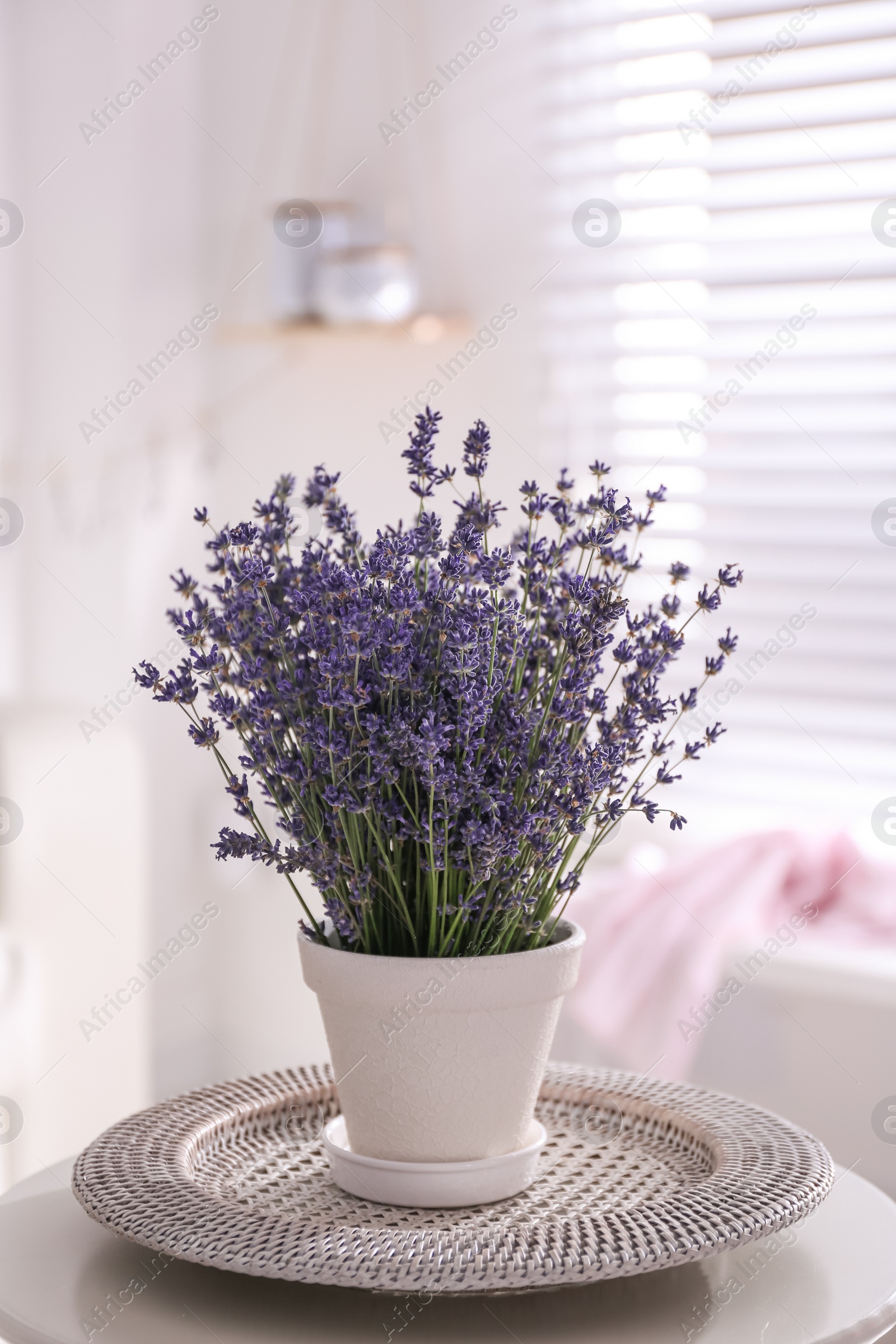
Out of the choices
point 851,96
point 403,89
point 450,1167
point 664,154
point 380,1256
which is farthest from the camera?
point 403,89

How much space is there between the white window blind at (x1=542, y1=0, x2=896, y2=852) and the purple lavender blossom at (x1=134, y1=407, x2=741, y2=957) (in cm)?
145

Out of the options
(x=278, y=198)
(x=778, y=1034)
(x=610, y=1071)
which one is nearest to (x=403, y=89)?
(x=278, y=198)

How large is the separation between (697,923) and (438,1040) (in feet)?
4.45

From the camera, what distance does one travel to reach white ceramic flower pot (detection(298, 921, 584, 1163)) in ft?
2.52

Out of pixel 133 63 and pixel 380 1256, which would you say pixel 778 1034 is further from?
pixel 133 63

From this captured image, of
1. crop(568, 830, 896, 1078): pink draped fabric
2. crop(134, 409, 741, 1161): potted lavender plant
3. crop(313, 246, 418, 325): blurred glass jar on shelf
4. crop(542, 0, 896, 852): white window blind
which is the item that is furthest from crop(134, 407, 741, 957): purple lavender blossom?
crop(313, 246, 418, 325): blurred glass jar on shelf

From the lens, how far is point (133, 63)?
8.96 feet

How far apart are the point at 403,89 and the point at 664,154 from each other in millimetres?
582

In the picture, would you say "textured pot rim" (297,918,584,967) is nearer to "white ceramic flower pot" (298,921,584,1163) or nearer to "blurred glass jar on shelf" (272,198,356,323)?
"white ceramic flower pot" (298,921,584,1163)

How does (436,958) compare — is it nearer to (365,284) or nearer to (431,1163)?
(431,1163)

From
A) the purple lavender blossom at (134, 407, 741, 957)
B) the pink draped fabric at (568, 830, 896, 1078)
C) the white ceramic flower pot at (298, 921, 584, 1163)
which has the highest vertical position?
the purple lavender blossom at (134, 407, 741, 957)

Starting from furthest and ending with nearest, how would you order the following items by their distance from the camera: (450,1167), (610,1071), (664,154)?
1. (664,154)
2. (610,1071)
3. (450,1167)

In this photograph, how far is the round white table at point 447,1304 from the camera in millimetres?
686

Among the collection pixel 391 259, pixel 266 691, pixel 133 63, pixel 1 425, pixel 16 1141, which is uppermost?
pixel 133 63
